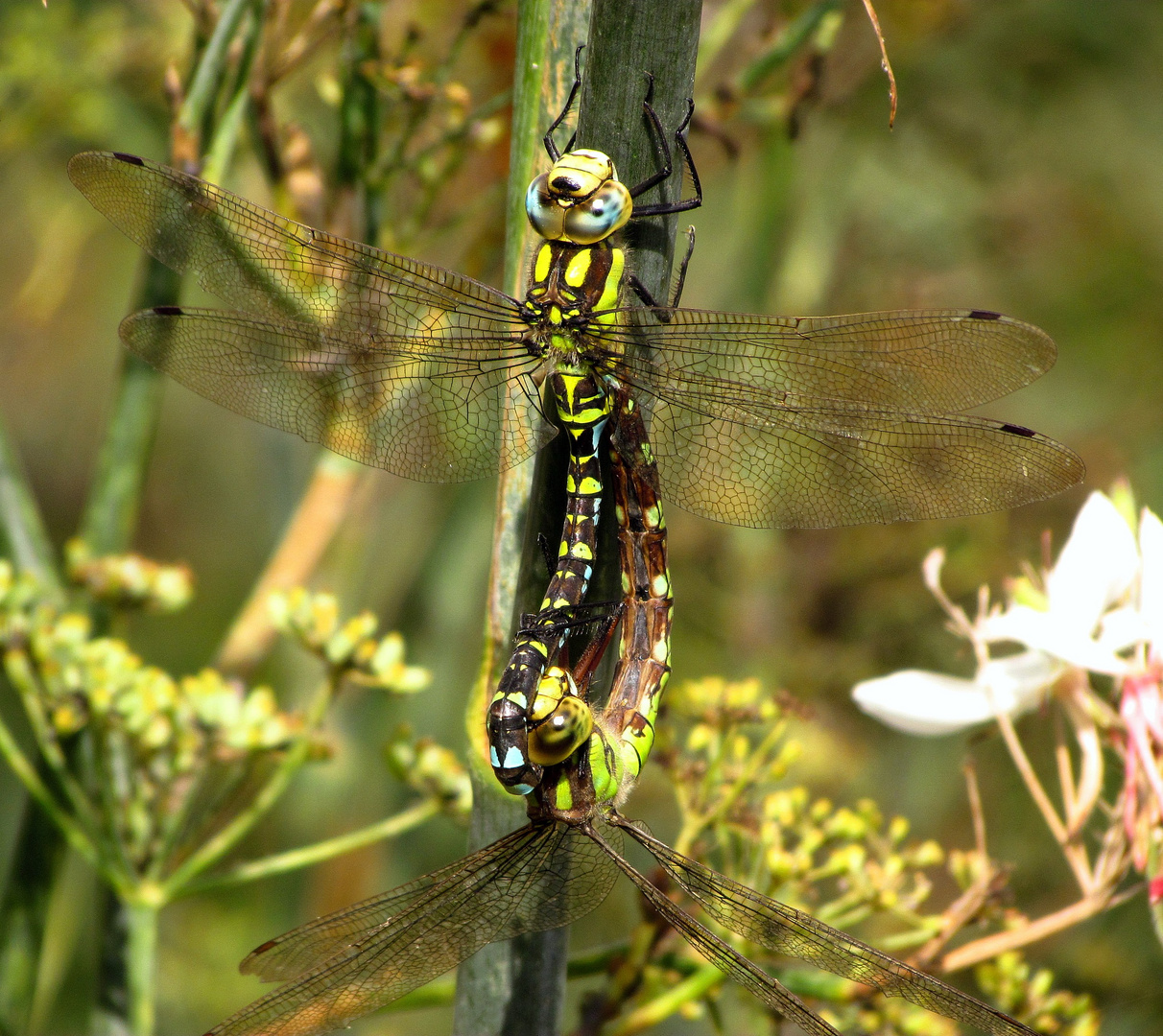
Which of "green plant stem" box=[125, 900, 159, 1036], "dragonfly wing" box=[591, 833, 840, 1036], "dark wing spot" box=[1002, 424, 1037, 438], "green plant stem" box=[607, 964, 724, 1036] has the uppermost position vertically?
"dark wing spot" box=[1002, 424, 1037, 438]

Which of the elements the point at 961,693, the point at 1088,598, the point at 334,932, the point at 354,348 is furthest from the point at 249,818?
the point at 1088,598

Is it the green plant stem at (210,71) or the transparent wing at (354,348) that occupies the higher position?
the green plant stem at (210,71)

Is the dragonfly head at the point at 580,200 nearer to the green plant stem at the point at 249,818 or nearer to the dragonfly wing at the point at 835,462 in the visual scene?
the dragonfly wing at the point at 835,462

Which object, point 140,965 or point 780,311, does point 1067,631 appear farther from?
point 780,311

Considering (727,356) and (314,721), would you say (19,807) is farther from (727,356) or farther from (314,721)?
(727,356)

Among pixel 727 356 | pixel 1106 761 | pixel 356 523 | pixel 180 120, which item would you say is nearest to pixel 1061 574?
pixel 1106 761

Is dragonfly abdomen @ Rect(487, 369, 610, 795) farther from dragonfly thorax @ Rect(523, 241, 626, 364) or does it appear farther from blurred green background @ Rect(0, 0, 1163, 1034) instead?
blurred green background @ Rect(0, 0, 1163, 1034)

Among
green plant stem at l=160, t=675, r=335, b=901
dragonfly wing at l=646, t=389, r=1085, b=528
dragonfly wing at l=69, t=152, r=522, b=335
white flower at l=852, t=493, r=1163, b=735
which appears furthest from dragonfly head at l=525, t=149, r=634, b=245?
green plant stem at l=160, t=675, r=335, b=901

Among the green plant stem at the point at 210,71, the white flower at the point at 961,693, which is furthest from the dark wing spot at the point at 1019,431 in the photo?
the green plant stem at the point at 210,71

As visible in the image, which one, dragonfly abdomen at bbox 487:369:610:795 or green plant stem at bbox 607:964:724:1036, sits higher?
dragonfly abdomen at bbox 487:369:610:795
